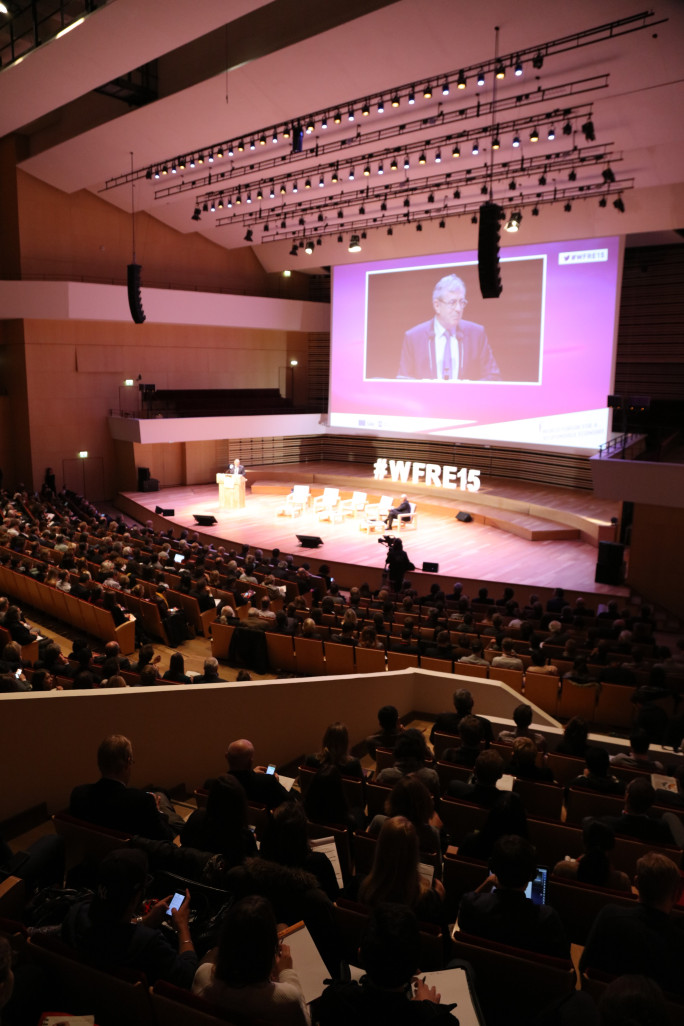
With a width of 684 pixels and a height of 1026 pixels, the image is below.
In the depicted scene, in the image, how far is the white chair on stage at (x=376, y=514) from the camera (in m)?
16.5

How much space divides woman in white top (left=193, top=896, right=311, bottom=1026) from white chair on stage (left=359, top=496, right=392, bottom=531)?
14458mm

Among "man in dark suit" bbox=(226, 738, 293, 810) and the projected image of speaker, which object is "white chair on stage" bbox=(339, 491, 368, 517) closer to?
the projected image of speaker

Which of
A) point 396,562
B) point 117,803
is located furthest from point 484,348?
point 117,803

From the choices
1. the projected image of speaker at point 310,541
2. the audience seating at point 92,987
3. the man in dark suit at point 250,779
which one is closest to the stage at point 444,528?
the projected image of speaker at point 310,541

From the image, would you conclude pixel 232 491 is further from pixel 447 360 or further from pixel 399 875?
pixel 399 875

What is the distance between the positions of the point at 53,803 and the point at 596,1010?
313cm

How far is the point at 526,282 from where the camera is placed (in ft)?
58.5

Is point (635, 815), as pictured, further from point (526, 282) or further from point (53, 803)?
point (526, 282)

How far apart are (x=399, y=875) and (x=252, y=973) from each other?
2.39 ft

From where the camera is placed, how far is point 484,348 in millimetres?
18656

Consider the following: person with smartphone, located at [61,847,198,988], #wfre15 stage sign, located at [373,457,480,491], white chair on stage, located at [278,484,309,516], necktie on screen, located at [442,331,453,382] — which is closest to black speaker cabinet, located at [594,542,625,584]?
#wfre15 stage sign, located at [373,457,480,491]

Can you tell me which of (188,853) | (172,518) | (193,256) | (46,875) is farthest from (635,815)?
(193,256)

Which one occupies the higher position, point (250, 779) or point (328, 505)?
point (250, 779)

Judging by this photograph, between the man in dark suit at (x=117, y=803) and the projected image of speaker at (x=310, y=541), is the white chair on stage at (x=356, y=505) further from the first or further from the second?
the man in dark suit at (x=117, y=803)
